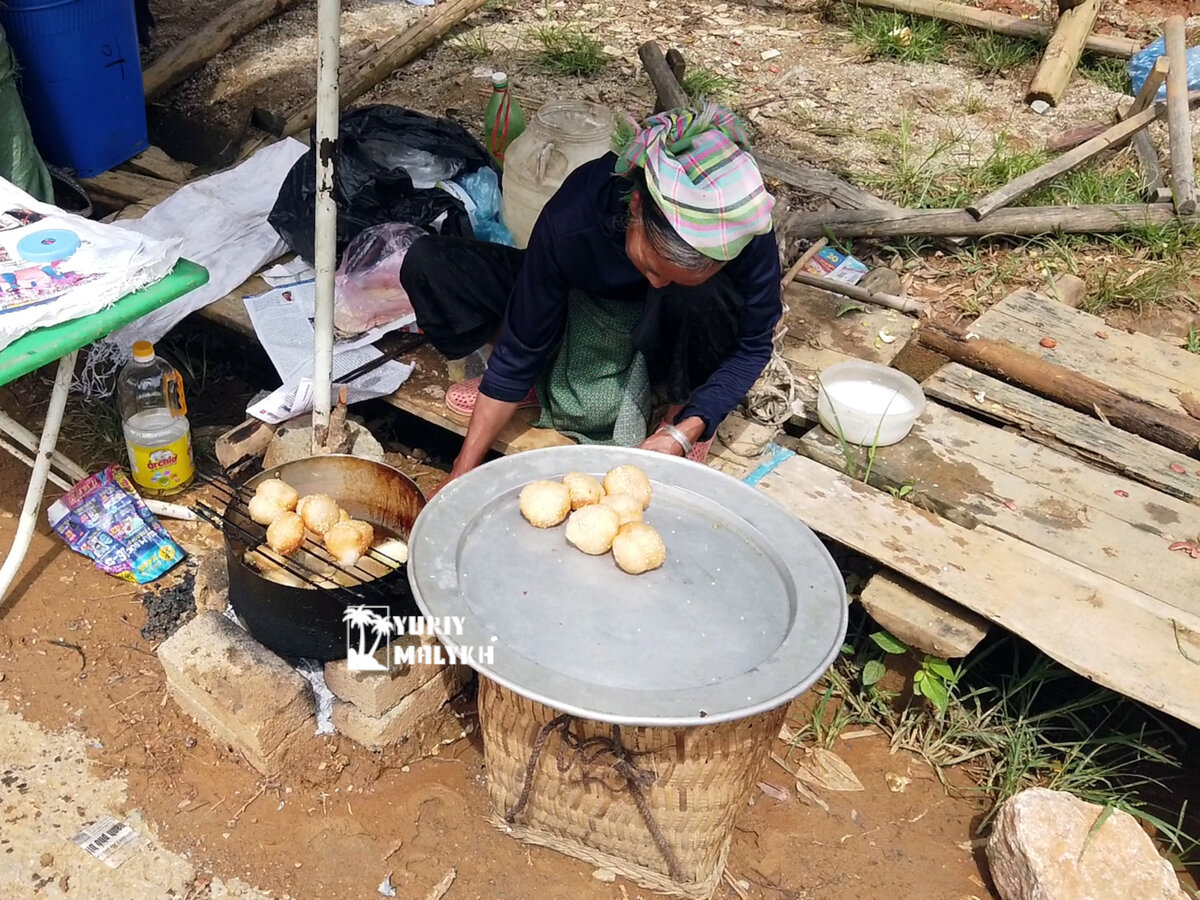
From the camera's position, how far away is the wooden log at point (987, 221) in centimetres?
451

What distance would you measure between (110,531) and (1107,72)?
6.38 meters

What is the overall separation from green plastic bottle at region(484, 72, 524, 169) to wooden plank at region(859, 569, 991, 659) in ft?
7.80

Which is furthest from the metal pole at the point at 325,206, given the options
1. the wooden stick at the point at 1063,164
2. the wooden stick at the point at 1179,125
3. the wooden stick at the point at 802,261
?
the wooden stick at the point at 1179,125

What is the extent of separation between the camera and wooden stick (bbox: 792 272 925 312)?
392 centimetres

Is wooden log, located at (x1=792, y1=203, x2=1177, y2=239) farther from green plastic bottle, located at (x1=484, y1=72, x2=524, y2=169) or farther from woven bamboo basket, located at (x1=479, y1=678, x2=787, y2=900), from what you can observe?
woven bamboo basket, located at (x1=479, y1=678, x2=787, y2=900)

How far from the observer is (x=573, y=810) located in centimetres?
242

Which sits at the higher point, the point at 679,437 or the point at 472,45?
the point at 679,437

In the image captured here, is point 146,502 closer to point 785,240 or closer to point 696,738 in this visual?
point 696,738

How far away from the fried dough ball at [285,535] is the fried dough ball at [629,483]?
81cm

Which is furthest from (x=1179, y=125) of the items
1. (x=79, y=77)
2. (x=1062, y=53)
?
(x=79, y=77)

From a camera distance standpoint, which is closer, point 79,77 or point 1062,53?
point 79,77

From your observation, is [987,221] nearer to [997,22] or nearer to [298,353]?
[997,22]

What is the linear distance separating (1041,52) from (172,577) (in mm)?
6161

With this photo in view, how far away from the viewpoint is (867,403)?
11.1 ft
